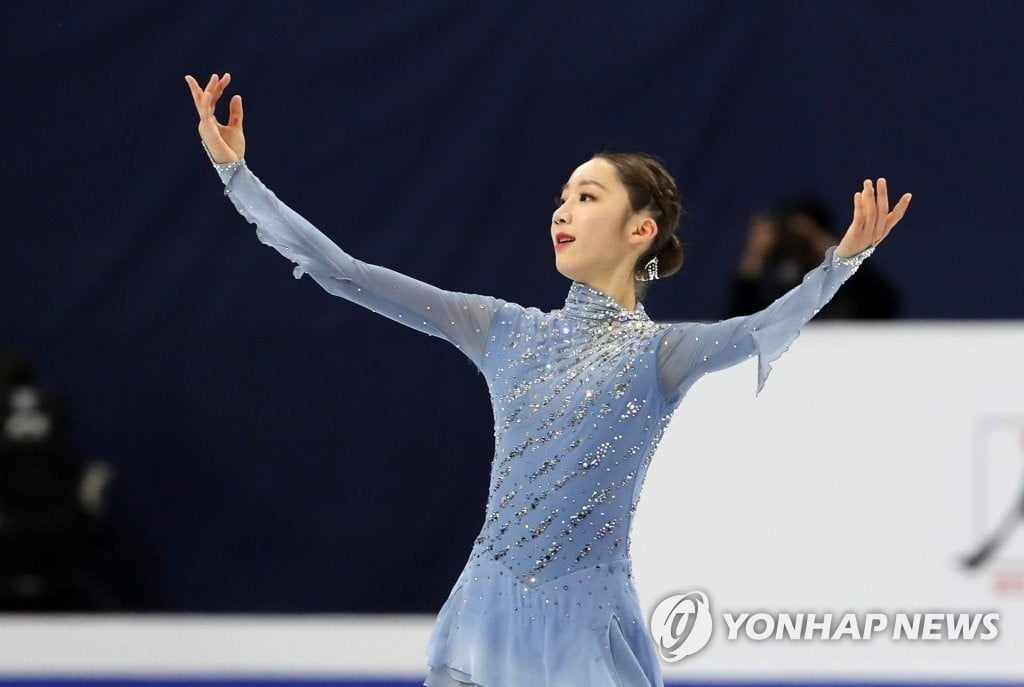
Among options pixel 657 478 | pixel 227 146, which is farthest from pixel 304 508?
pixel 227 146

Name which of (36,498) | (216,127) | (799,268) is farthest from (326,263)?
(36,498)

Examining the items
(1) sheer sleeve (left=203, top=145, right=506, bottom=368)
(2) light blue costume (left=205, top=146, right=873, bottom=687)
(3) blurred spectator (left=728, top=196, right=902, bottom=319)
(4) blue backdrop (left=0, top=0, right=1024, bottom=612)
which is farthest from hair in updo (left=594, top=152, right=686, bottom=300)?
(4) blue backdrop (left=0, top=0, right=1024, bottom=612)

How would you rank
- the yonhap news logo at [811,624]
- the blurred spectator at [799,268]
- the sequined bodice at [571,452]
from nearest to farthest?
the sequined bodice at [571,452] < the yonhap news logo at [811,624] < the blurred spectator at [799,268]

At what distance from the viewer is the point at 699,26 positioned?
492 cm

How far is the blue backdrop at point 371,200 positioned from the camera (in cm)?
488

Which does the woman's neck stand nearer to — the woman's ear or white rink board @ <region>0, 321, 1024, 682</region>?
the woman's ear

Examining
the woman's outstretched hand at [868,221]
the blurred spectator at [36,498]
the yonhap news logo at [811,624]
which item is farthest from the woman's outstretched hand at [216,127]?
the blurred spectator at [36,498]

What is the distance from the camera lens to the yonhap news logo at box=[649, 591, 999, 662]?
151 inches

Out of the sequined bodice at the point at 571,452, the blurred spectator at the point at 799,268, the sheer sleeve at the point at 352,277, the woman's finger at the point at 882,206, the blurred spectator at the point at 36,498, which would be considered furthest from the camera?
the blurred spectator at the point at 36,498

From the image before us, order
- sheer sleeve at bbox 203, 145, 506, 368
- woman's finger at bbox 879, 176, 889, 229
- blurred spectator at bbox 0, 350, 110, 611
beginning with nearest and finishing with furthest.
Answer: woman's finger at bbox 879, 176, 889, 229
sheer sleeve at bbox 203, 145, 506, 368
blurred spectator at bbox 0, 350, 110, 611

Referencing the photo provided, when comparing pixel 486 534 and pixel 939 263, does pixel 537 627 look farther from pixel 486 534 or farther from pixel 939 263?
pixel 939 263

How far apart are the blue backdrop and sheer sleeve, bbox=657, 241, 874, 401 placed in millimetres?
2344

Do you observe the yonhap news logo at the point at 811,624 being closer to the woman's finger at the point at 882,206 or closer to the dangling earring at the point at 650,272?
the dangling earring at the point at 650,272

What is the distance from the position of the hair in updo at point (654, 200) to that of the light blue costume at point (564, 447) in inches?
4.7
